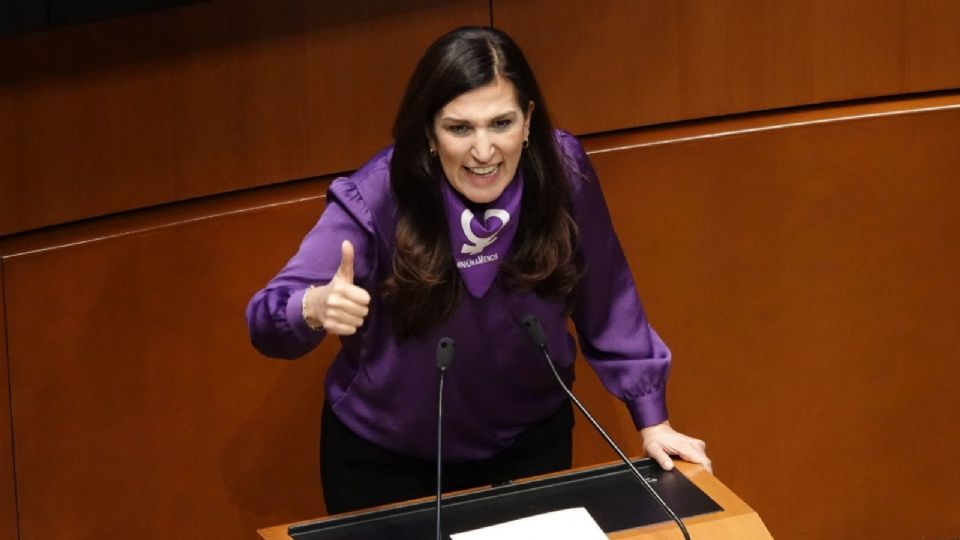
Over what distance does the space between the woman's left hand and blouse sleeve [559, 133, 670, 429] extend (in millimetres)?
91

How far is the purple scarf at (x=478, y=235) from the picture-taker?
2404 millimetres

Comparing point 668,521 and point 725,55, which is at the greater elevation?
point 725,55

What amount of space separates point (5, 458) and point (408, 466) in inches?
37.5

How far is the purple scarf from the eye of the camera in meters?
2.40

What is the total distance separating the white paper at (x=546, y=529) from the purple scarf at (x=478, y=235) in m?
0.45

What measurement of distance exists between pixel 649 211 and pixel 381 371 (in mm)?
1079

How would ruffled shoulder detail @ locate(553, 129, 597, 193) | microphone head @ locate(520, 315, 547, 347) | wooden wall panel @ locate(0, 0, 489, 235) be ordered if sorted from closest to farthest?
microphone head @ locate(520, 315, 547, 347), ruffled shoulder detail @ locate(553, 129, 597, 193), wooden wall panel @ locate(0, 0, 489, 235)

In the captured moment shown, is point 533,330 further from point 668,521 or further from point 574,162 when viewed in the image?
point 574,162

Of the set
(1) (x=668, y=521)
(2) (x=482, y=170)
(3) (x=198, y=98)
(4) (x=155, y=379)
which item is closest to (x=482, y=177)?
(2) (x=482, y=170)

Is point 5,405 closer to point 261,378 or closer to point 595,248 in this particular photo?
point 261,378

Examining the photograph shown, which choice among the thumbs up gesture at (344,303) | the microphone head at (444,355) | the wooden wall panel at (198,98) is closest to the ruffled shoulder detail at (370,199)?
the thumbs up gesture at (344,303)

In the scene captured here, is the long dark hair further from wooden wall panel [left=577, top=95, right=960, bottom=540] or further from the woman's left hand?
wooden wall panel [left=577, top=95, right=960, bottom=540]

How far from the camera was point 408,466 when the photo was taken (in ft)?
8.39

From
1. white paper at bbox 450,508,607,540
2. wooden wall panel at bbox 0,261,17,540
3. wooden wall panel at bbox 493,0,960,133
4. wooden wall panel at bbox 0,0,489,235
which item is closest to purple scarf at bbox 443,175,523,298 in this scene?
white paper at bbox 450,508,607,540
